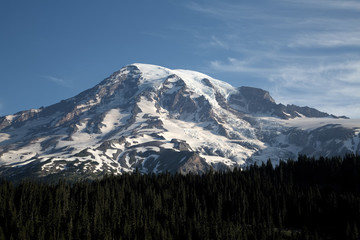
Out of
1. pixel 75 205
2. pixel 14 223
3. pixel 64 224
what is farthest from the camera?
pixel 75 205

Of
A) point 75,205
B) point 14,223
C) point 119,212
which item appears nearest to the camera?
point 14,223

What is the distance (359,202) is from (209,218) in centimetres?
A: 7028

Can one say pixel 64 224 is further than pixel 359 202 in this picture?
No

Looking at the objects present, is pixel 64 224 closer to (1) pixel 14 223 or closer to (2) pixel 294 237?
(1) pixel 14 223

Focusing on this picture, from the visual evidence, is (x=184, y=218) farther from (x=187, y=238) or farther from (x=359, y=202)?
(x=359, y=202)

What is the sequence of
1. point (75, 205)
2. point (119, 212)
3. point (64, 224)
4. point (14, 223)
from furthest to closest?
1. point (75, 205)
2. point (119, 212)
3. point (64, 224)
4. point (14, 223)

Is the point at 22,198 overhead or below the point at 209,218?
overhead

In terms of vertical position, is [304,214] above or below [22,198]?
below

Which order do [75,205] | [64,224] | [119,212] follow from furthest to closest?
1. [75,205]
2. [119,212]
3. [64,224]

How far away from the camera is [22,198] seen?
19138 centimetres

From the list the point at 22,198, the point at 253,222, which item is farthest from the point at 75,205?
the point at 253,222

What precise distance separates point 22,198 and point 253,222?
10747cm

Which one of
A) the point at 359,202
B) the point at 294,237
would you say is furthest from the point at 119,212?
the point at 359,202

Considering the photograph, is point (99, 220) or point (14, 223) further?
point (99, 220)
